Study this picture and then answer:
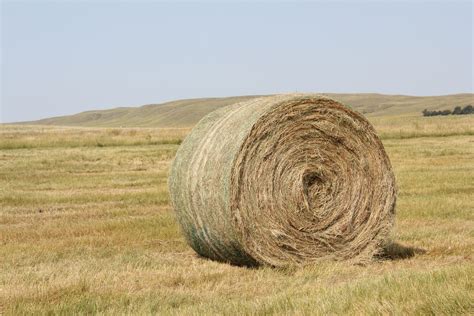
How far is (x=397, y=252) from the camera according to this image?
9172 millimetres

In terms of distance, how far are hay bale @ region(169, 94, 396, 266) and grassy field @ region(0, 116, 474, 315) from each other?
0.32m

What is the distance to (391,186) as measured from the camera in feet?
30.3

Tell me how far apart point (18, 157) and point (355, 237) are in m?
19.3

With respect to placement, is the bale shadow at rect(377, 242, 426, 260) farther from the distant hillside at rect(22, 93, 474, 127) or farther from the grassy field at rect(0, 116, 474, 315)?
the distant hillside at rect(22, 93, 474, 127)

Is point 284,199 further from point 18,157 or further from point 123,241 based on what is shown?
point 18,157

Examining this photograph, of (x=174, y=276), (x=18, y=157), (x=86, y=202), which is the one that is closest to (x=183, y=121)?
(x=18, y=157)

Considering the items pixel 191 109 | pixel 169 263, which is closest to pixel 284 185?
pixel 169 263

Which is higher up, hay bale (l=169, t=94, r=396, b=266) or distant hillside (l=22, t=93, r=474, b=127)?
hay bale (l=169, t=94, r=396, b=266)

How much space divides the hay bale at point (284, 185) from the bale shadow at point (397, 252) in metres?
0.23

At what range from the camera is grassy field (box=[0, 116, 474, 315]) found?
18.8 feet

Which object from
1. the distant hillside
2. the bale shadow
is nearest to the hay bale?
the bale shadow

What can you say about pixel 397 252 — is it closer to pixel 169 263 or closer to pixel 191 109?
pixel 169 263

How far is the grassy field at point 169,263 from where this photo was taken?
572 cm

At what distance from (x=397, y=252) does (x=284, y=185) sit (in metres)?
1.69
